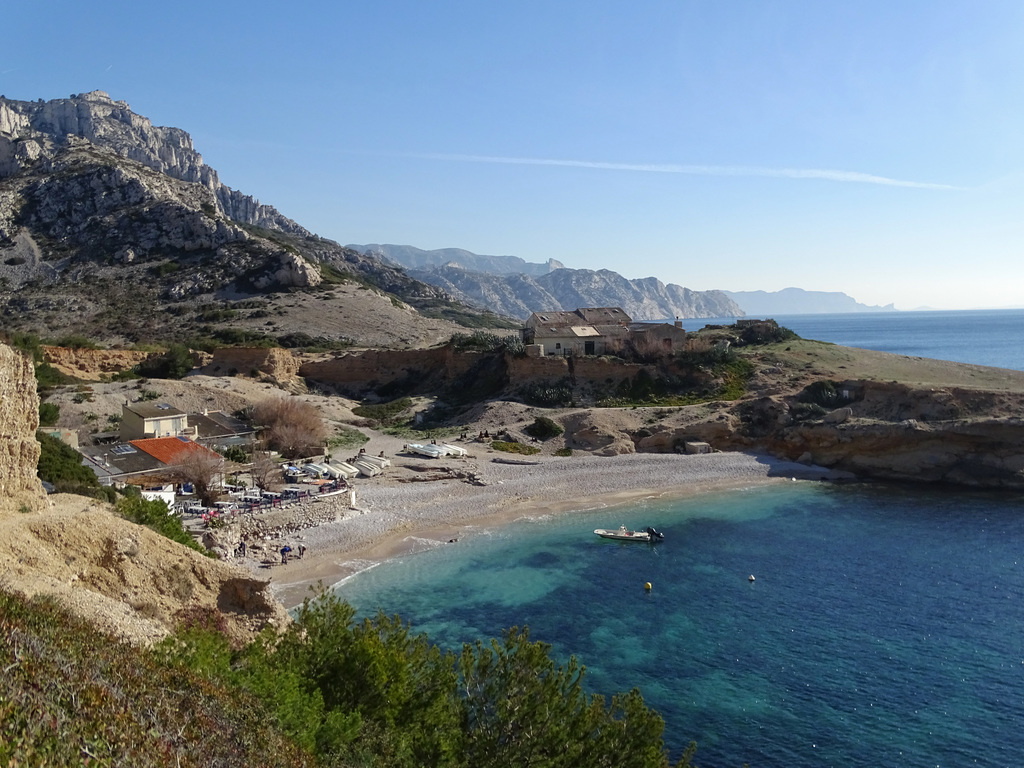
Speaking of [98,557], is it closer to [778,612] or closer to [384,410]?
[778,612]

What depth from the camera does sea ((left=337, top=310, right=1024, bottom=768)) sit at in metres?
15.5

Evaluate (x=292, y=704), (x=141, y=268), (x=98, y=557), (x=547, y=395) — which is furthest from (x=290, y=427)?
(x=141, y=268)

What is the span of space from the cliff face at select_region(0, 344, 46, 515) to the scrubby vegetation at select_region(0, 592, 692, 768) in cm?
388

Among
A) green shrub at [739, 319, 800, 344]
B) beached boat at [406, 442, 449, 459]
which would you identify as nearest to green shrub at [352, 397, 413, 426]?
beached boat at [406, 442, 449, 459]

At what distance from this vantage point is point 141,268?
75062 mm

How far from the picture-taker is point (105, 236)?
77.6 m

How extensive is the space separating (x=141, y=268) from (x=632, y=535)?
66618 millimetres

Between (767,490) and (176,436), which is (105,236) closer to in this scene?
(176,436)

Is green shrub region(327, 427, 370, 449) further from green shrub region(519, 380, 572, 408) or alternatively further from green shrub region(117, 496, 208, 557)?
green shrub region(117, 496, 208, 557)

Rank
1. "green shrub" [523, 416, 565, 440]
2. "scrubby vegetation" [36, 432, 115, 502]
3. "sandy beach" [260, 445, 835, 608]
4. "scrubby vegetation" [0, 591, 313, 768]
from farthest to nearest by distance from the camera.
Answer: "green shrub" [523, 416, 565, 440] < "sandy beach" [260, 445, 835, 608] < "scrubby vegetation" [36, 432, 115, 502] < "scrubby vegetation" [0, 591, 313, 768]

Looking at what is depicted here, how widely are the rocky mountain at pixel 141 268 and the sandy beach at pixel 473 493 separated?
35858 millimetres

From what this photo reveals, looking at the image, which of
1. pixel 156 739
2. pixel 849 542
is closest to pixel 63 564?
pixel 156 739

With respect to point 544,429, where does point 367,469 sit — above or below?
below

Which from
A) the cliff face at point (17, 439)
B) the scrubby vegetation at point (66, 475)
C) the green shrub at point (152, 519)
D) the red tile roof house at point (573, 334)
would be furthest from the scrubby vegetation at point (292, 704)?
the red tile roof house at point (573, 334)
